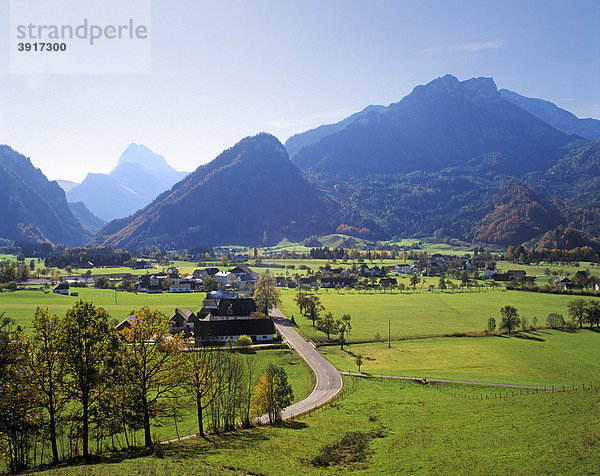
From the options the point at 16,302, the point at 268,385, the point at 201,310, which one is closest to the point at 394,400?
the point at 268,385

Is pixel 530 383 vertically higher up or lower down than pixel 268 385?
lower down

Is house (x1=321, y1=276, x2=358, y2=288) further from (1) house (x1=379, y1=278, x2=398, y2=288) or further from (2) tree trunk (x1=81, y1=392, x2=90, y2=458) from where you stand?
(2) tree trunk (x1=81, y1=392, x2=90, y2=458)

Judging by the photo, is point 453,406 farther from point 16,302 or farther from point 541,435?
point 16,302

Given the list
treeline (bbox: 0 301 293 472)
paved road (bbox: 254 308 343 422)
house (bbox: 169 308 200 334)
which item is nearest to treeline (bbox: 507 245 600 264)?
paved road (bbox: 254 308 343 422)

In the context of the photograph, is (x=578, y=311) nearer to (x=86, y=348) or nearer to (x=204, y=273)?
(x=86, y=348)

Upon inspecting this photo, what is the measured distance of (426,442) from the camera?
2631 centimetres

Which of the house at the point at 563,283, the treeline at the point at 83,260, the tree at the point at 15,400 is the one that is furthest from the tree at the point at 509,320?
the treeline at the point at 83,260

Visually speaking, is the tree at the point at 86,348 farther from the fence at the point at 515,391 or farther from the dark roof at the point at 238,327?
the dark roof at the point at 238,327

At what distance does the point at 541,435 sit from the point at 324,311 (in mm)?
57370

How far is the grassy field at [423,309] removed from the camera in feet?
226

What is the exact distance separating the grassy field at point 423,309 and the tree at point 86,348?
4377 cm

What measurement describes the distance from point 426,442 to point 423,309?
62.6 metres

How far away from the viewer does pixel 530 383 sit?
4328 centimetres

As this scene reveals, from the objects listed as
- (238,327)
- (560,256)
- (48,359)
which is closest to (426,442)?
(48,359)
